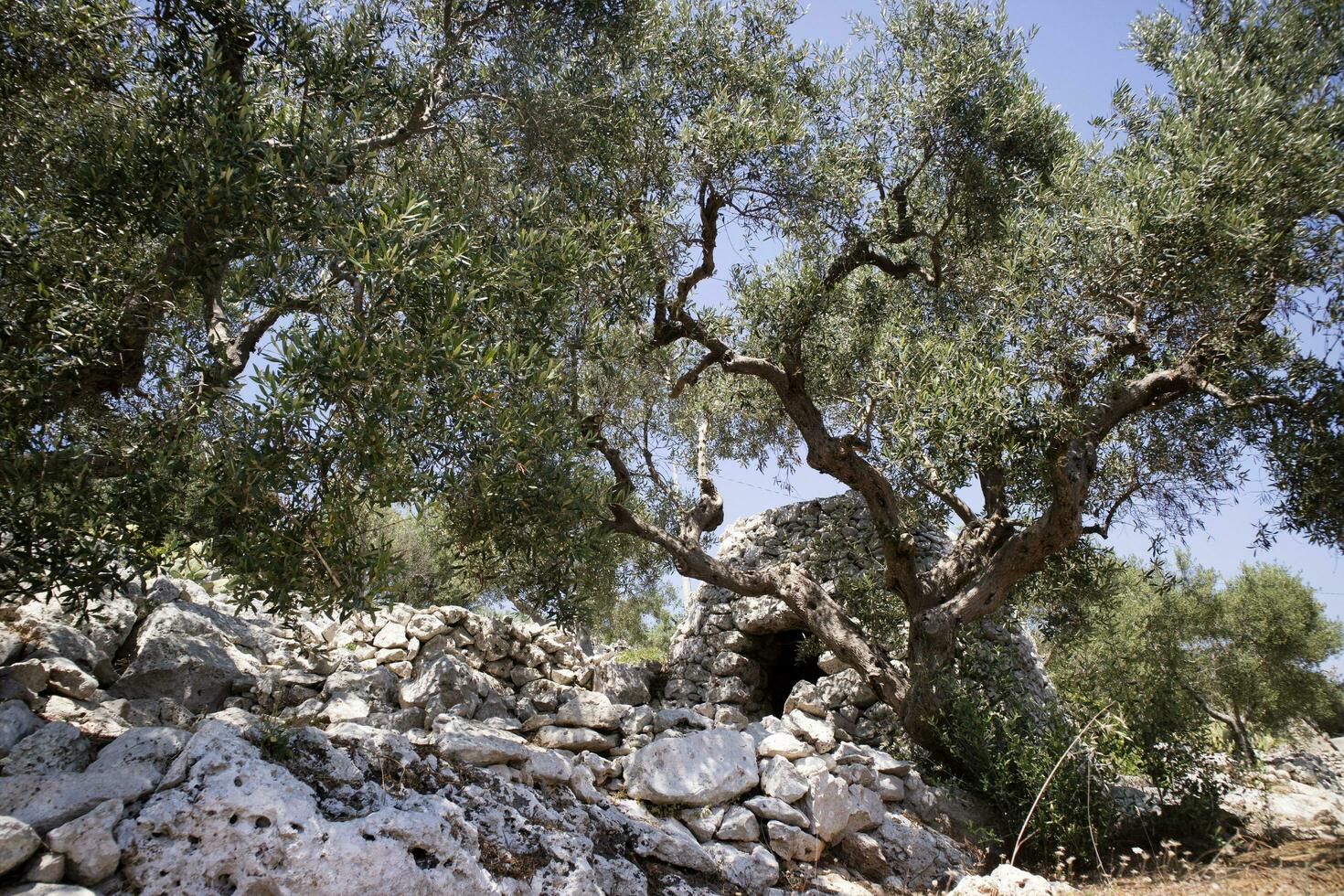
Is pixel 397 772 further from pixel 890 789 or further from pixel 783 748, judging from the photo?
pixel 890 789

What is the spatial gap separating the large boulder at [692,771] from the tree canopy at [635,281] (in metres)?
2.19

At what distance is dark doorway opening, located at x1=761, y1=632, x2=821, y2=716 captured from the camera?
12.7m

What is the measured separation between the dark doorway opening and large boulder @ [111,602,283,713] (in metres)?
7.67

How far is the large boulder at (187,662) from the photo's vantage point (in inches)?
278

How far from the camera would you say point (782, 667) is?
13.4 meters

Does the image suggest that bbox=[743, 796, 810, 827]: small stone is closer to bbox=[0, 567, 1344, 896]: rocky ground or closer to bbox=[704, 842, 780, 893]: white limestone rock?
bbox=[0, 567, 1344, 896]: rocky ground

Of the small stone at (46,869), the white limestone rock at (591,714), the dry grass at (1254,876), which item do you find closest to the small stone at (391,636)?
the white limestone rock at (591,714)

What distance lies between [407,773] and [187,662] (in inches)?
134

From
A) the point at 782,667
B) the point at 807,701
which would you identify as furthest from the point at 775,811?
the point at 782,667

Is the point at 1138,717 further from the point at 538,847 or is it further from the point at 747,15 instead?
the point at 747,15

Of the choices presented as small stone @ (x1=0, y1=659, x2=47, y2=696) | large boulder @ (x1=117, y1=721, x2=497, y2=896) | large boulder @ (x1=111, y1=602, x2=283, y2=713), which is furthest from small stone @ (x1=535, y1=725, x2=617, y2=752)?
small stone @ (x1=0, y1=659, x2=47, y2=696)

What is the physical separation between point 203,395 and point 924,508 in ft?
27.2

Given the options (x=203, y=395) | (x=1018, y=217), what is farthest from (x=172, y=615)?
(x=1018, y=217)

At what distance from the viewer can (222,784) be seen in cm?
427
